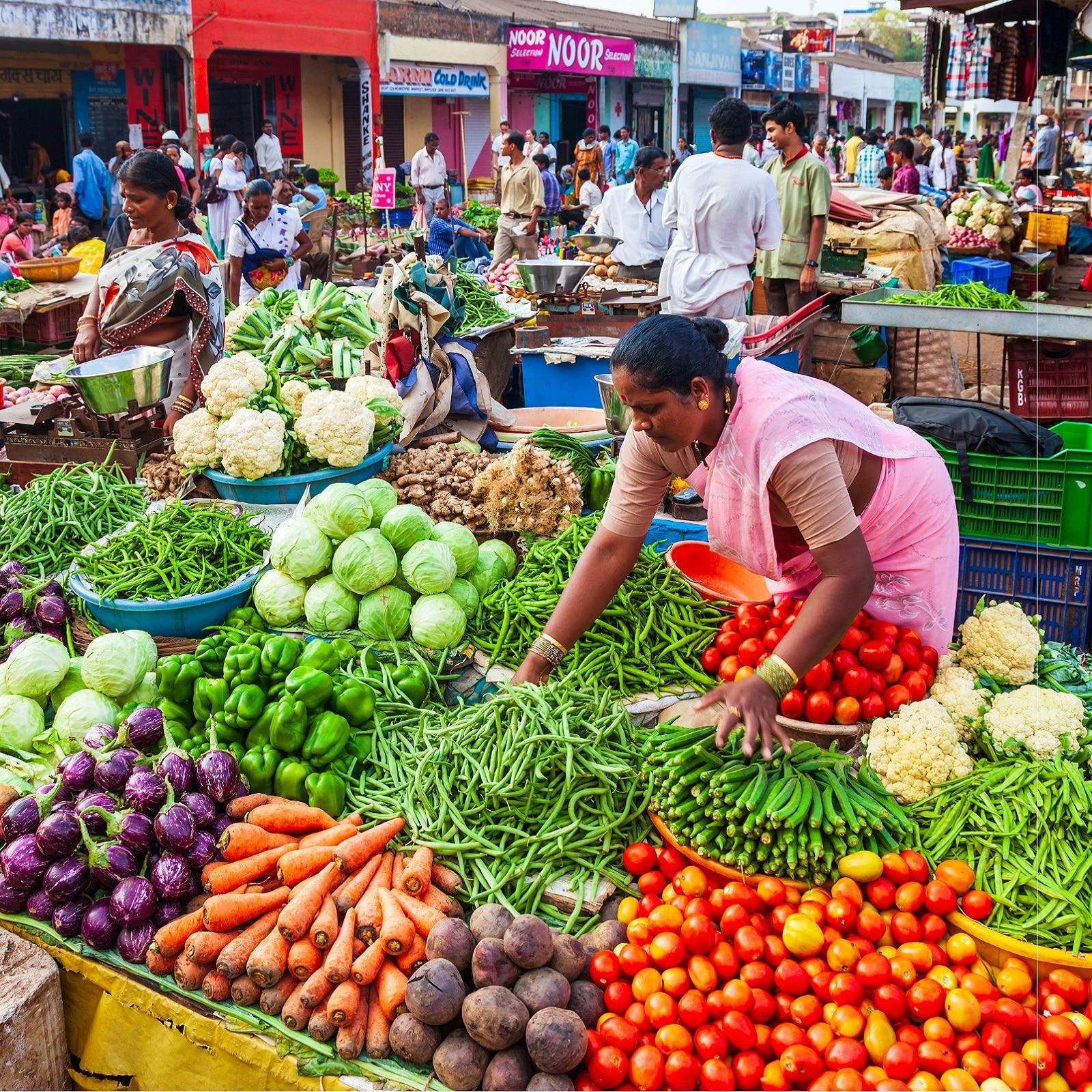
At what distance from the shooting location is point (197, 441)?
4.51 meters

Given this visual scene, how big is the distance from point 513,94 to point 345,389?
25.4 m

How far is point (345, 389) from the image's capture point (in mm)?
5098

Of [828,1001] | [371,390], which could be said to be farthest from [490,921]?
[371,390]

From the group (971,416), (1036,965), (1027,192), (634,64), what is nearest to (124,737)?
(1036,965)

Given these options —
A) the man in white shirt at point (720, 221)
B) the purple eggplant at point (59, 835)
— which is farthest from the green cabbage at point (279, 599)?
the man in white shirt at point (720, 221)

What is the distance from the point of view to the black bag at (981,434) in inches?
158

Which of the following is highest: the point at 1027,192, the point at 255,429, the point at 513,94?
the point at 513,94

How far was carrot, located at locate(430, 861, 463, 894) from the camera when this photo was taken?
2643 millimetres

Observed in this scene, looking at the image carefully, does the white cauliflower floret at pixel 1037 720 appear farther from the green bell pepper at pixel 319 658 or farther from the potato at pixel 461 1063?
the green bell pepper at pixel 319 658

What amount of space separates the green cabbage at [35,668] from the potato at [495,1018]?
2.00 metres

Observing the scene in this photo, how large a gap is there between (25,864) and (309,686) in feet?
2.75

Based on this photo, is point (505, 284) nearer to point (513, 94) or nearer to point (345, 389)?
point (345, 389)

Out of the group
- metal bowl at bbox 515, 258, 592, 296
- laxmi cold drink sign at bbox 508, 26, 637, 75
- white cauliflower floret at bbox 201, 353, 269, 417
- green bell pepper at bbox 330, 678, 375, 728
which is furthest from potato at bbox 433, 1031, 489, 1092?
laxmi cold drink sign at bbox 508, 26, 637, 75

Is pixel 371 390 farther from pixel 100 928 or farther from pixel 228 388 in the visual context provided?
pixel 100 928
